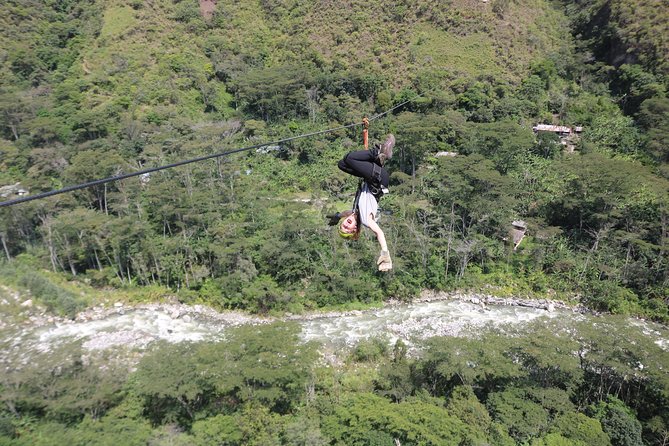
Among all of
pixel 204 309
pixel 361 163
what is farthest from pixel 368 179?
pixel 204 309

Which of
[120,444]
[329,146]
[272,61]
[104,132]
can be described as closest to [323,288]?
[120,444]

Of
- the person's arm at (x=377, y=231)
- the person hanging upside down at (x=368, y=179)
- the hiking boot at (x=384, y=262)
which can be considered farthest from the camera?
the person hanging upside down at (x=368, y=179)

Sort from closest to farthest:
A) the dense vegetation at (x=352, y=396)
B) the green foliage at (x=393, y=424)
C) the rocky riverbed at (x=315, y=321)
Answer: the green foliage at (x=393, y=424), the dense vegetation at (x=352, y=396), the rocky riverbed at (x=315, y=321)

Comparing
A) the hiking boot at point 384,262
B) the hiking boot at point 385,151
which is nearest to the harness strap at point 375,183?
the hiking boot at point 385,151

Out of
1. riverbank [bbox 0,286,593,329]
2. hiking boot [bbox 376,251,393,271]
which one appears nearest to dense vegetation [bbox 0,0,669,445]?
riverbank [bbox 0,286,593,329]

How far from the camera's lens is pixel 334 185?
26609 mm

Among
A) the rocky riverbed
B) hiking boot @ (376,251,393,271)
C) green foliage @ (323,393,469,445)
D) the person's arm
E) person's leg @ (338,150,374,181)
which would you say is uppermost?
person's leg @ (338,150,374,181)

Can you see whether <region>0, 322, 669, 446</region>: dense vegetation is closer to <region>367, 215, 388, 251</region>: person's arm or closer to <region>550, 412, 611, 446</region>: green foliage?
<region>550, 412, 611, 446</region>: green foliage

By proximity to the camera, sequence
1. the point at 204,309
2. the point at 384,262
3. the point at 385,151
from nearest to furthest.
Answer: the point at 384,262 → the point at 385,151 → the point at 204,309

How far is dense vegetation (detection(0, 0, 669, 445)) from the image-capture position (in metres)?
11.3

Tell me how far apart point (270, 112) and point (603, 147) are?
24.1 metres

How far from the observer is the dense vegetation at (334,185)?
11297mm

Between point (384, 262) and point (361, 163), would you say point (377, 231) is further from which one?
point (361, 163)

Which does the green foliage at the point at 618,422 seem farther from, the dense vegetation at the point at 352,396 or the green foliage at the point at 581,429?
the green foliage at the point at 581,429
